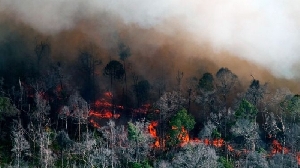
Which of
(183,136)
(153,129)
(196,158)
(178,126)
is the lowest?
(196,158)

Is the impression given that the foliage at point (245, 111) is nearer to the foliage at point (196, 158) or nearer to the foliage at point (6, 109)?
the foliage at point (196, 158)

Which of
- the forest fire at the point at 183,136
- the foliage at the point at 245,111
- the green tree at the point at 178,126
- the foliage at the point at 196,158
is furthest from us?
the forest fire at the point at 183,136

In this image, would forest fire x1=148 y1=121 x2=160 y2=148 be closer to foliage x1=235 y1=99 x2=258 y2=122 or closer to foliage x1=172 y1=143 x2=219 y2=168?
foliage x1=172 y1=143 x2=219 y2=168

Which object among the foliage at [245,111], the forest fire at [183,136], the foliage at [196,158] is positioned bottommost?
the foliage at [196,158]

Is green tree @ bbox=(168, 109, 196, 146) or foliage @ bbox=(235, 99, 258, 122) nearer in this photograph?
green tree @ bbox=(168, 109, 196, 146)

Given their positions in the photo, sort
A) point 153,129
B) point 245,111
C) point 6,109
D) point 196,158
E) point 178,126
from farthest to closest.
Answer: point 153,129
point 245,111
point 178,126
point 6,109
point 196,158

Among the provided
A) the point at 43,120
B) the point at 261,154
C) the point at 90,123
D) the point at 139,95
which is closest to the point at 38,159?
the point at 43,120

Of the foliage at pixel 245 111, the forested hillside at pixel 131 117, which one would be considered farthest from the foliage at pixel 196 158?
the foliage at pixel 245 111

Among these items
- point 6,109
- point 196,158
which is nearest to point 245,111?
point 196,158

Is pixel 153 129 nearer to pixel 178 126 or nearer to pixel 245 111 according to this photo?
pixel 178 126

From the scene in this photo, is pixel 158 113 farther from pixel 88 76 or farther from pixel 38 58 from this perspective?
pixel 38 58

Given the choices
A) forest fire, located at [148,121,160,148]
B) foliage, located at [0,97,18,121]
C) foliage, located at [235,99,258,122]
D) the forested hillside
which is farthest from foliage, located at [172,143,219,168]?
foliage, located at [0,97,18,121]

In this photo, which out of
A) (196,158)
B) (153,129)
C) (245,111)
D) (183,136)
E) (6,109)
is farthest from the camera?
(153,129)

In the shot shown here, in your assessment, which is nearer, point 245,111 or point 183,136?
point 245,111
